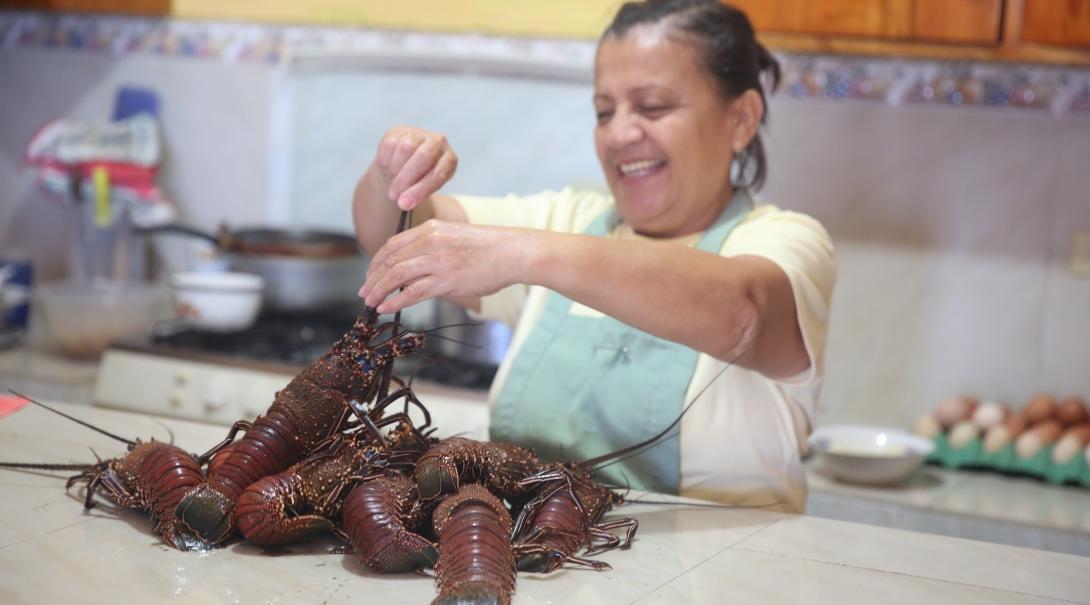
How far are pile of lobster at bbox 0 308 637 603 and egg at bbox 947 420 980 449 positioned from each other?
5.00 feet

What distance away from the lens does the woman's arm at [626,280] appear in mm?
1520

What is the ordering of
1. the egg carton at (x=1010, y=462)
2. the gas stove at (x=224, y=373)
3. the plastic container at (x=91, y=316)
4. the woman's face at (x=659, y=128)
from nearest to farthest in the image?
the woman's face at (x=659, y=128), the egg carton at (x=1010, y=462), the gas stove at (x=224, y=373), the plastic container at (x=91, y=316)

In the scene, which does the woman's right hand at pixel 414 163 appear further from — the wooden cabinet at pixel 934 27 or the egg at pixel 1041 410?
the egg at pixel 1041 410

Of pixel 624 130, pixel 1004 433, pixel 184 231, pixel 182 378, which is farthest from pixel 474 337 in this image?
pixel 1004 433

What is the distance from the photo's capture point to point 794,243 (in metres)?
1.98

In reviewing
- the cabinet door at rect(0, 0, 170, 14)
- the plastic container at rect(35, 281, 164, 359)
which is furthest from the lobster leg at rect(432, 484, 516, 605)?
the cabinet door at rect(0, 0, 170, 14)

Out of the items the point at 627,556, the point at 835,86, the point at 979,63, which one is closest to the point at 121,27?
the point at 835,86

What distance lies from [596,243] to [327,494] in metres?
0.50

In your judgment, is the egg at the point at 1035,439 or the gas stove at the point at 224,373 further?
the gas stove at the point at 224,373

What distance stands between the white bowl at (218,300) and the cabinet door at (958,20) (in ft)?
5.95

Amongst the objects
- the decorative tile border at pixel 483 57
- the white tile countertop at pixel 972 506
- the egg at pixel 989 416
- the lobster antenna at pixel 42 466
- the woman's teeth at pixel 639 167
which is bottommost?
the white tile countertop at pixel 972 506

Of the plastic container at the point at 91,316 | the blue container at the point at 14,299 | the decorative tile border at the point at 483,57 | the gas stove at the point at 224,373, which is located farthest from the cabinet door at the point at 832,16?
the blue container at the point at 14,299

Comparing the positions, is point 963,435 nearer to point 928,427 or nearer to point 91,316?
point 928,427

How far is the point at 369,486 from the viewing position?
4.58 feet
